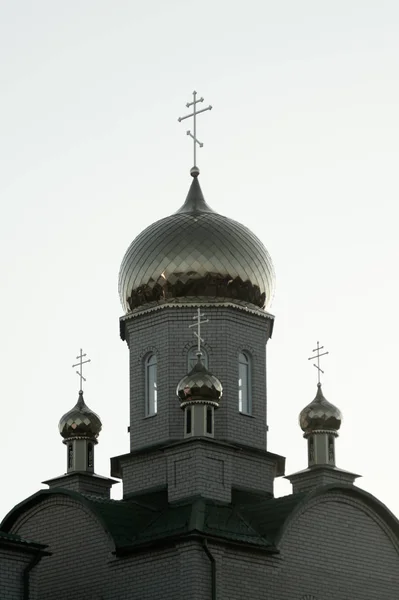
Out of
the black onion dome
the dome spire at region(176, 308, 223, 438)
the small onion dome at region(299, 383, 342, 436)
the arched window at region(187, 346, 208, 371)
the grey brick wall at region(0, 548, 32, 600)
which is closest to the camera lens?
the grey brick wall at region(0, 548, 32, 600)

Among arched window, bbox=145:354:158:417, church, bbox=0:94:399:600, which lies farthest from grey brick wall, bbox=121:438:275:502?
arched window, bbox=145:354:158:417

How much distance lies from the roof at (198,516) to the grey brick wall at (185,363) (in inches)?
43.4

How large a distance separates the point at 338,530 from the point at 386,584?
4.10 ft

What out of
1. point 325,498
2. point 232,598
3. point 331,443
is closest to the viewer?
point 232,598

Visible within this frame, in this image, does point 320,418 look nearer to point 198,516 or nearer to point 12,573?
point 198,516

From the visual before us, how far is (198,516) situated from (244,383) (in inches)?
151

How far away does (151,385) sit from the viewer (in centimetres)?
2833

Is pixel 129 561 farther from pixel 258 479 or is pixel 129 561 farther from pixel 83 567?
pixel 258 479

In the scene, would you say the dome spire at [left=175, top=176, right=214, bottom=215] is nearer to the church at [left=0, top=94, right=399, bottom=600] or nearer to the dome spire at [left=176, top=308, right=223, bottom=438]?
the church at [left=0, top=94, right=399, bottom=600]

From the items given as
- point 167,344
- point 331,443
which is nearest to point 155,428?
point 167,344

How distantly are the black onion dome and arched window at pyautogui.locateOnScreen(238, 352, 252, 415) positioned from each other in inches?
40.2

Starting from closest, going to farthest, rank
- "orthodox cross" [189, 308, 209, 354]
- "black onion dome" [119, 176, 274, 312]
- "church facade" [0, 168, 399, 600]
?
"church facade" [0, 168, 399, 600] → "orthodox cross" [189, 308, 209, 354] → "black onion dome" [119, 176, 274, 312]

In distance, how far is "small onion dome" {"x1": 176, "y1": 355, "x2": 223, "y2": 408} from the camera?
86.0 feet

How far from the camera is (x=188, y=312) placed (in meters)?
28.2
